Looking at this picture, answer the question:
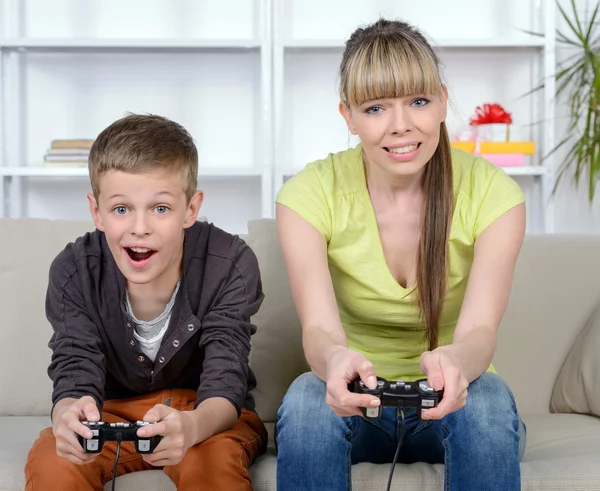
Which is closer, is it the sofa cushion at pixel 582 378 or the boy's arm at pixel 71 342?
the boy's arm at pixel 71 342

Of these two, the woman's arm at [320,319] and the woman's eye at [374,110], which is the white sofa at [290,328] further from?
the woman's eye at [374,110]

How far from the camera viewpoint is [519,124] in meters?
3.62

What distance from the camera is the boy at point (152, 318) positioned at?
1242mm

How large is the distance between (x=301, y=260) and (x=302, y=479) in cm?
37

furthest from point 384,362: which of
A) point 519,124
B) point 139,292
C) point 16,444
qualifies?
point 519,124

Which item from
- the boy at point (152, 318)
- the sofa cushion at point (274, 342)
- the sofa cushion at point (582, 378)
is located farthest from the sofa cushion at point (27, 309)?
the sofa cushion at point (582, 378)

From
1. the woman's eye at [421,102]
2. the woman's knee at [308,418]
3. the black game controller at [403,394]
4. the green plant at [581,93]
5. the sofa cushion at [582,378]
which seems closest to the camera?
the black game controller at [403,394]

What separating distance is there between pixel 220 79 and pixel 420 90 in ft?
7.85

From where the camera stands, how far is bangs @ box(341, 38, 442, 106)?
4.31 ft

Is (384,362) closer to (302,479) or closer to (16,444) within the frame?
(302,479)

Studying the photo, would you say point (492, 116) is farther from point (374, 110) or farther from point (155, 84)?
point (374, 110)

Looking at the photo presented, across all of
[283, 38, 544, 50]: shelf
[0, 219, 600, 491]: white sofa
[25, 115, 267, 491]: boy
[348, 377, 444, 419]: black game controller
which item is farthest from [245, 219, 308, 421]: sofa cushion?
[283, 38, 544, 50]: shelf

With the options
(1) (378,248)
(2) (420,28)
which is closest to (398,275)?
(1) (378,248)

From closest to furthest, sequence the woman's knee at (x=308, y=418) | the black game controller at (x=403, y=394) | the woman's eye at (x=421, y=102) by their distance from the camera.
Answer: the black game controller at (x=403, y=394)
the woman's knee at (x=308, y=418)
the woman's eye at (x=421, y=102)
